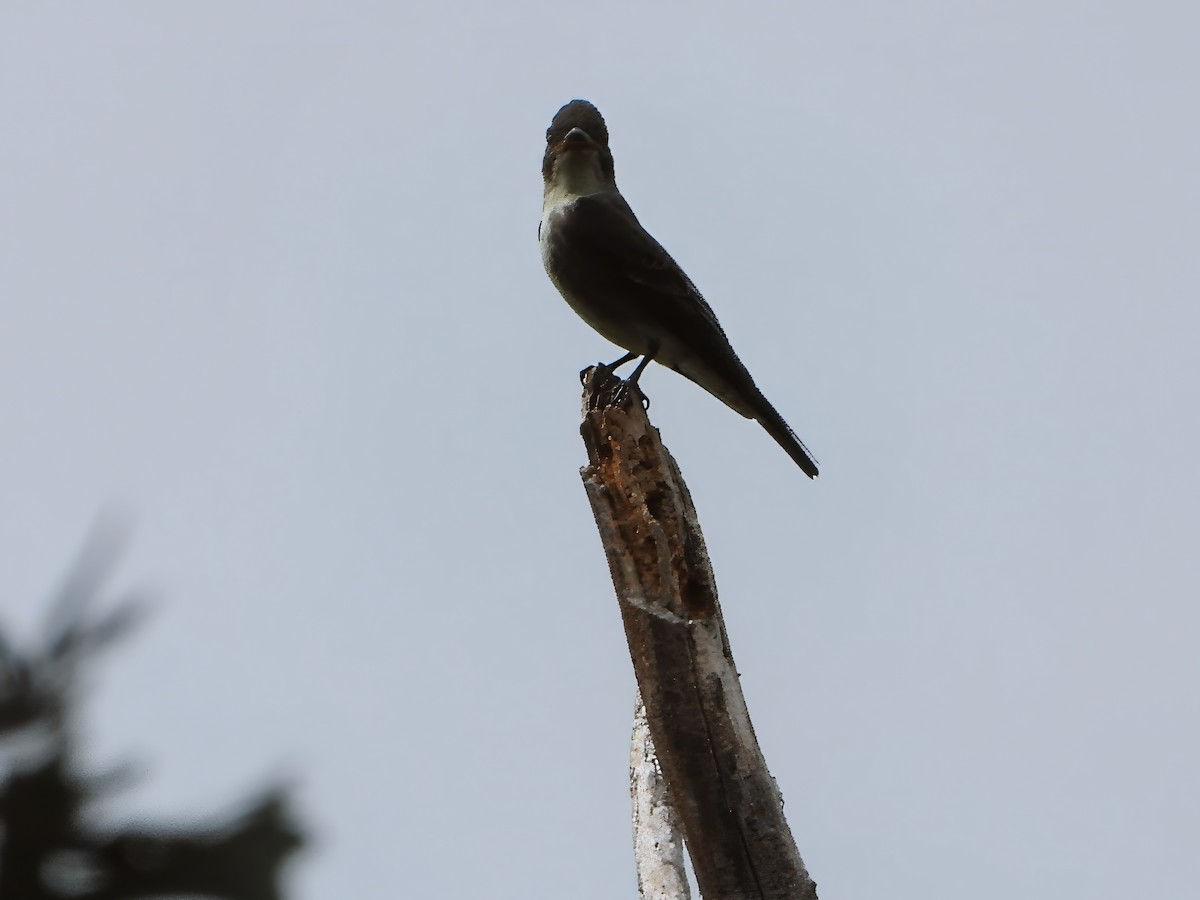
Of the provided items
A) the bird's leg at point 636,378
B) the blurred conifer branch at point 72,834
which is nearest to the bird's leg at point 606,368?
the bird's leg at point 636,378

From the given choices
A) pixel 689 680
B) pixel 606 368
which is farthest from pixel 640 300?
pixel 689 680

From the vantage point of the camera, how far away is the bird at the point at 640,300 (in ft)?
21.6

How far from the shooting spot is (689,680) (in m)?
4.29

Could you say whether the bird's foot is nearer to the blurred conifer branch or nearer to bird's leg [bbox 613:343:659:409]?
bird's leg [bbox 613:343:659:409]

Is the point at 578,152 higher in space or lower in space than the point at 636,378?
higher

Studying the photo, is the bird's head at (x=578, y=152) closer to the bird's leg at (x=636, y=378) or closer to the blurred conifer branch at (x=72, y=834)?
the bird's leg at (x=636, y=378)

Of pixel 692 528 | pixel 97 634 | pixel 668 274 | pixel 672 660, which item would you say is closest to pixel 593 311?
pixel 668 274

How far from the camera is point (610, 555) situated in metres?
4.55

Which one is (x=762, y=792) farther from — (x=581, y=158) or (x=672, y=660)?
(x=581, y=158)

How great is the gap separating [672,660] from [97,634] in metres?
3.12

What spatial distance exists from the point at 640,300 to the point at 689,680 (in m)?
2.73

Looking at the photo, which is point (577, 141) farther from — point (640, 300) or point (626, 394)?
point (626, 394)

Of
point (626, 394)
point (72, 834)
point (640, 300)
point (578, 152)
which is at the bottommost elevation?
point (72, 834)

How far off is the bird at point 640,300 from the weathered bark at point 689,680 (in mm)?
1782
